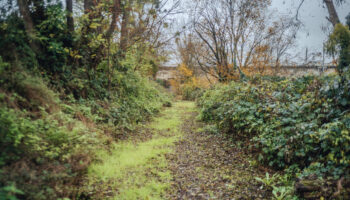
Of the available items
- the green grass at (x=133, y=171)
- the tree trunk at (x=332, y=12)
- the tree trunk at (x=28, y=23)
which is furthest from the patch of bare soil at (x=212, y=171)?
the tree trunk at (x=332, y=12)

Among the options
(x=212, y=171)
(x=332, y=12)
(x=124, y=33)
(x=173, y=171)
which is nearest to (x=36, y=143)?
(x=173, y=171)

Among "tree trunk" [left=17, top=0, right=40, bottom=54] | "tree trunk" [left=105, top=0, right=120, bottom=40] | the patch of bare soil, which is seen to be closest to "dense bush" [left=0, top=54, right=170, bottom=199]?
"tree trunk" [left=17, top=0, right=40, bottom=54]

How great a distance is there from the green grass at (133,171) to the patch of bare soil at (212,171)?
0.26m

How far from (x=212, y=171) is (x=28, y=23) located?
5612 millimetres

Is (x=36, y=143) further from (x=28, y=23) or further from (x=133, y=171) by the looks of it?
(x=28, y=23)

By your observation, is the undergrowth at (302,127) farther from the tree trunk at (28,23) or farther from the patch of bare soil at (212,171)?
the tree trunk at (28,23)

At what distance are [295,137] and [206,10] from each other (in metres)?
10.5

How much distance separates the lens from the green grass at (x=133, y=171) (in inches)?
128

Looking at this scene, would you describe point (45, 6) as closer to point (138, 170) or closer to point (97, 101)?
point (97, 101)

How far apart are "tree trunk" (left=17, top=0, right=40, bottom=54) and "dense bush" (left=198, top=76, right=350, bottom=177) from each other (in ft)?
18.5

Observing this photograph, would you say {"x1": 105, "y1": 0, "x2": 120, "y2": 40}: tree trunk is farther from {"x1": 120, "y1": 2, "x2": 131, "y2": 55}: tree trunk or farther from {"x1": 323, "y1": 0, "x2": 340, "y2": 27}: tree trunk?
{"x1": 323, "y1": 0, "x2": 340, "y2": 27}: tree trunk

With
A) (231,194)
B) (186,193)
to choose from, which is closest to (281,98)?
(231,194)

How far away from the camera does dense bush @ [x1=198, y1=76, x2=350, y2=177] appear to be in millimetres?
3037

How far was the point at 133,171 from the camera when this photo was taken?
3.93 m
